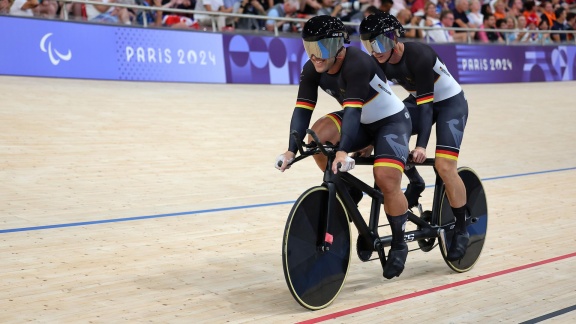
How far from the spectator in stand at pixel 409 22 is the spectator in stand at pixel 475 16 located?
132 cm

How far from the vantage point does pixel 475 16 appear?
45.2ft

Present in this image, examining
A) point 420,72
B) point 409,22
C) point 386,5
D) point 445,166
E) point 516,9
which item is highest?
point 420,72

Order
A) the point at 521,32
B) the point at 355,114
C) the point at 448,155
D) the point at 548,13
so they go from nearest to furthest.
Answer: the point at 355,114
the point at 448,155
the point at 521,32
the point at 548,13

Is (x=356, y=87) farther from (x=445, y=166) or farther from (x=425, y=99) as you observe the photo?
(x=445, y=166)

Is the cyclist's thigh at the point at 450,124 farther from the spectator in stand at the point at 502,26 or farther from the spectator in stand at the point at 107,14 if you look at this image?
the spectator in stand at the point at 502,26

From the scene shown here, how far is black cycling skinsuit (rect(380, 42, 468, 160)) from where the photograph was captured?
12.9ft

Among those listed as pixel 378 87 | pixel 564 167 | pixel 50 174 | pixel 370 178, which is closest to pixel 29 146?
pixel 50 174

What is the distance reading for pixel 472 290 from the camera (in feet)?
12.8

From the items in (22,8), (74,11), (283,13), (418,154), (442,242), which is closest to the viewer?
(418,154)

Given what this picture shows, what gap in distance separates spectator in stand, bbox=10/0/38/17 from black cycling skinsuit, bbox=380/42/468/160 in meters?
5.36

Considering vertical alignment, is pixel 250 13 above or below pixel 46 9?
below

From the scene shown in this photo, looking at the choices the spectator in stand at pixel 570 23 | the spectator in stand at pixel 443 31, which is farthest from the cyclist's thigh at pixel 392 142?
the spectator in stand at pixel 570 23

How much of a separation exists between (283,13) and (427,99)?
7.63 metres

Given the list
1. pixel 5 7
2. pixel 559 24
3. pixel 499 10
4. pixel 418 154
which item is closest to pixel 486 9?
pixel 499 10
